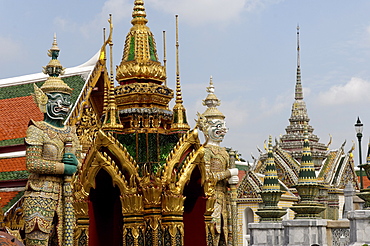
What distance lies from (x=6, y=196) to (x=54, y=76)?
9.19ft

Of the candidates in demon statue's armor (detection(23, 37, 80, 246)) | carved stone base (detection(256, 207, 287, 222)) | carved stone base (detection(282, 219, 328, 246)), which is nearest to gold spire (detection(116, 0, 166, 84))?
demon statue's armor (detection(23, 37, 80, 246))

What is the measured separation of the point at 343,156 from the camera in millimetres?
25094

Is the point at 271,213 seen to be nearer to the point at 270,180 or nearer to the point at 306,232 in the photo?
the point at 270,180

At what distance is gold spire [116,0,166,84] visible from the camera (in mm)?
9305

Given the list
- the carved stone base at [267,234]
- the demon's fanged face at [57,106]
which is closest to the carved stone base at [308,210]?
the carved stone base at [267,234]

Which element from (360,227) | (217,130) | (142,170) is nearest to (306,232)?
(360,227)

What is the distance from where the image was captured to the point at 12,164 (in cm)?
1547

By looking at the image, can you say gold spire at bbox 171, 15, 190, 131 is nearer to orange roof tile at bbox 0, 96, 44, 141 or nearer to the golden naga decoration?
the golden naga decoration

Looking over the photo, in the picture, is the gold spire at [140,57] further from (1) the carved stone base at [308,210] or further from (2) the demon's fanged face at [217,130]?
(2) the demon's fanged face at [217,130]

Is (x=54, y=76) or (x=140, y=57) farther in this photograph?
(x=54, y=76)

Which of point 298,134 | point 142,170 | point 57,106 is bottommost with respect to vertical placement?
point 142,170

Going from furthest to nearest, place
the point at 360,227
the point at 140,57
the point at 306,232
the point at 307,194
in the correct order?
the point at 307,194 < the point at 306,232 < the point at 360,227 < the point at 140,57

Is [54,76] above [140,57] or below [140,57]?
above

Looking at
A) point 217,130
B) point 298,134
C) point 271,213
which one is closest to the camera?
point 271,213
